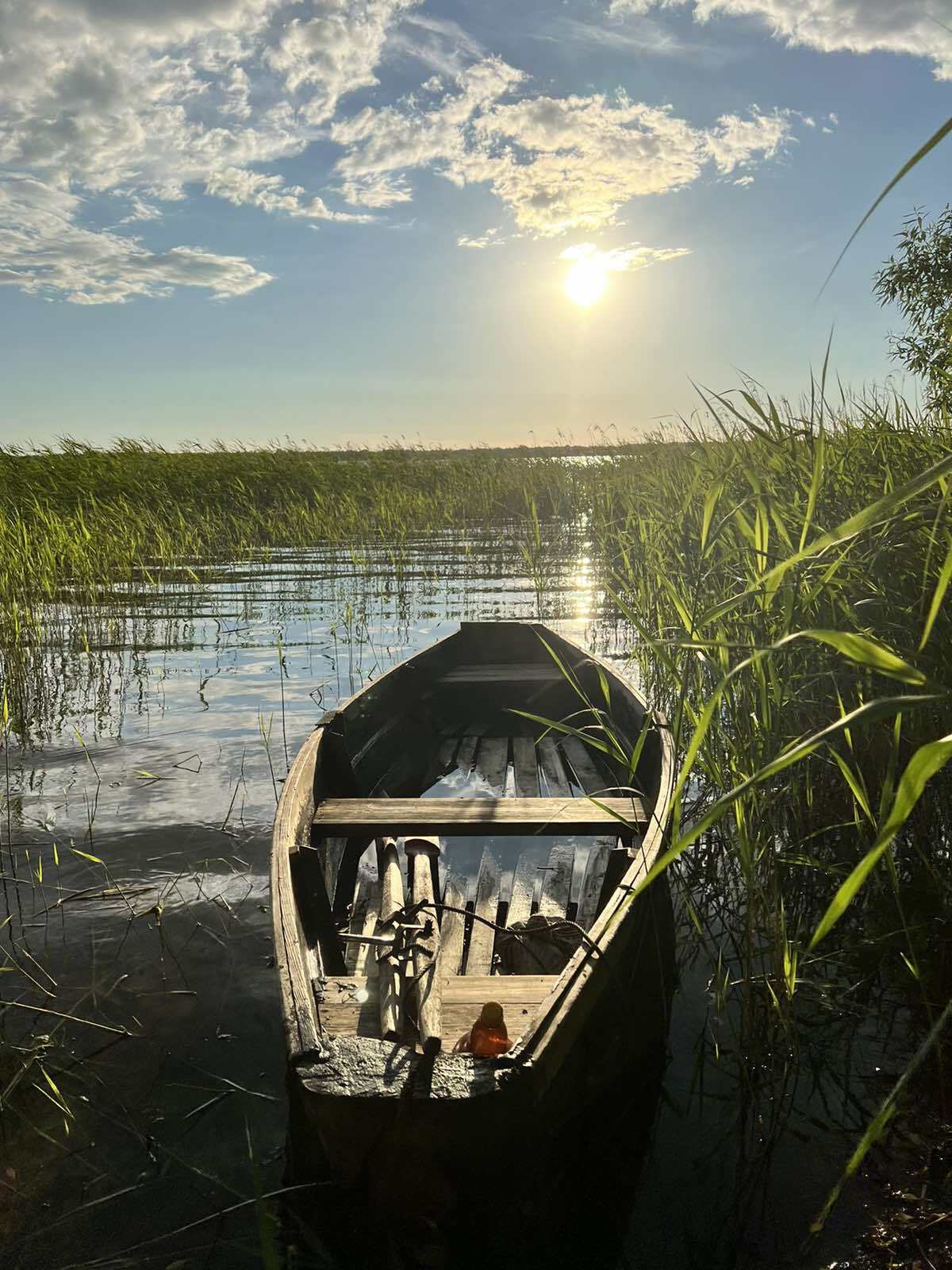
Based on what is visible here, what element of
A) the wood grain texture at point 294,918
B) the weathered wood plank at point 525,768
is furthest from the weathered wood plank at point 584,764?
the wood grain texture at point 294,918

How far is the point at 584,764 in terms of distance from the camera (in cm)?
566

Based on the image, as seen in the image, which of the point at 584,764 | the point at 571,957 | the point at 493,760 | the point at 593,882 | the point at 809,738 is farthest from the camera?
the point at 493,760

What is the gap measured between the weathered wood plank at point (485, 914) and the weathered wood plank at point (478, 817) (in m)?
0.32

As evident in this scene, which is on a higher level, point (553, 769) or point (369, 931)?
point (553, 769)

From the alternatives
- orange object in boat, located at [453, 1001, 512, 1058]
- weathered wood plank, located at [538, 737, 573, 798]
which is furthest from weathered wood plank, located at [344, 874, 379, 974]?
weathered wood plank, located at [538, 737, 573, 798]

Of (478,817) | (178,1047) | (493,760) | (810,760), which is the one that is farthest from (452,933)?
(493,760)

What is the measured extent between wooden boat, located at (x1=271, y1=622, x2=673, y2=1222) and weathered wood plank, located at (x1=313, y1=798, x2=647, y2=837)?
0.01 m

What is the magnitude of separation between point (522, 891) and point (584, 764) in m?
1.91

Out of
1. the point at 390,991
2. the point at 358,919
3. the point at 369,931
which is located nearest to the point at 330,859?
the point at 358,919

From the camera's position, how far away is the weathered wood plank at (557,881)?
3.71 m

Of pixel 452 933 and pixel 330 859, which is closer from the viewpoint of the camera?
pixel 452 933

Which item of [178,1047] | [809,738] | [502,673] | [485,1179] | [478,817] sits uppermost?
[809,738]

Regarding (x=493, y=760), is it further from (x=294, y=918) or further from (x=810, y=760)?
(x=294, y=918)

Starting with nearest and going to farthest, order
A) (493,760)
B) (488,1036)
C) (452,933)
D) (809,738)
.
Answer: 1. (809,738)
2. (488,1036)
3. (452,933)
4. (493,760)
